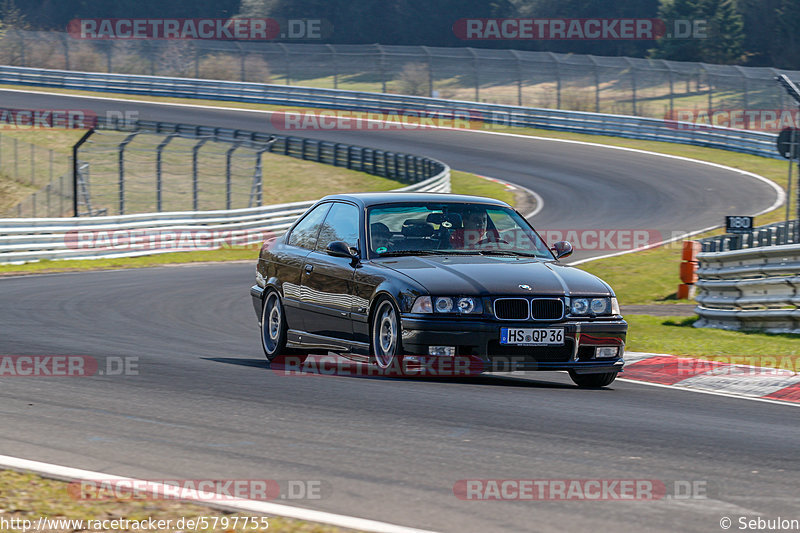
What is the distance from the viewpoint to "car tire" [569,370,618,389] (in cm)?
889

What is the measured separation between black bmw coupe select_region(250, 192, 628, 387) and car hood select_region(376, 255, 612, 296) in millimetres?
11

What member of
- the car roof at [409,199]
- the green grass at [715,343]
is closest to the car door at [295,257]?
the car roof at [409,199]

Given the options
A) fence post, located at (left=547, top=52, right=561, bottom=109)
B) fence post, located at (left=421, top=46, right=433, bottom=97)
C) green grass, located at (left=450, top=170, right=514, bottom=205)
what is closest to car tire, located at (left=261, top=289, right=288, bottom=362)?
green grass, located at (left=450, top=170, right=514, bottom=205)

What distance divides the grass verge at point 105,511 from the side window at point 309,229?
5.27 m

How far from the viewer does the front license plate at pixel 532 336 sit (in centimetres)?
821

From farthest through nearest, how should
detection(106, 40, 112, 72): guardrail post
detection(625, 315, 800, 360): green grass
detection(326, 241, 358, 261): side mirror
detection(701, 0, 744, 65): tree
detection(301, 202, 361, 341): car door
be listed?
detection(701, 0, 744, 65): tree, detection(106, 40, 112, 72): guardrail post, detection(625, 315, 800, 360): green grass, detection(301, 202, 361, 341): car door, detection(326, 241, 358, 261): side mirror

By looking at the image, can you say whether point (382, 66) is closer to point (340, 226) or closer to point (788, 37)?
point (788, 37)

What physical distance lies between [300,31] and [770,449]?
7874cm

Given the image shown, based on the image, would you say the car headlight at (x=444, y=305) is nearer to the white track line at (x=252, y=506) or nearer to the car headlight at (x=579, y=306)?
the car headlight at (x=579, y=306)

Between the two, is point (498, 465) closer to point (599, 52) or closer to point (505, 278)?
point (505, 278)

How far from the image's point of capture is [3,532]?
175 inches

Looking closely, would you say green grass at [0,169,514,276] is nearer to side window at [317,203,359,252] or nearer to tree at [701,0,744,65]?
side window at [317,203,359,252]

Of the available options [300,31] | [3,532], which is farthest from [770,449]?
[300,31]

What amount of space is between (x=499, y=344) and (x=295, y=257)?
8.74 ft
